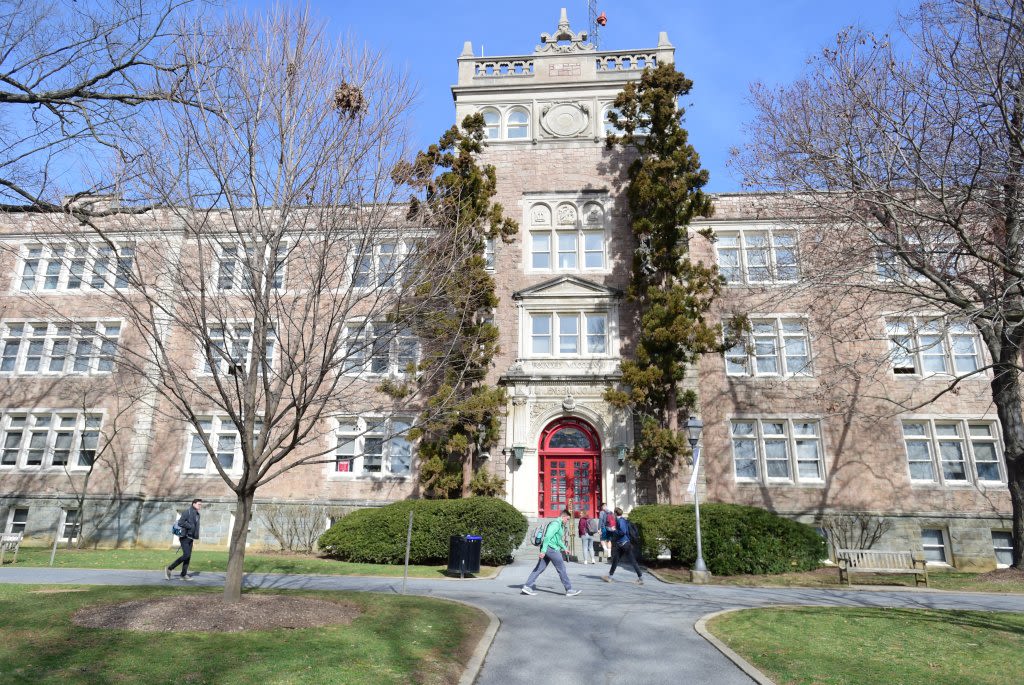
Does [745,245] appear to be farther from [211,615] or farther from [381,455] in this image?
[211,615]

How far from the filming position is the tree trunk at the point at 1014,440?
1630 cm

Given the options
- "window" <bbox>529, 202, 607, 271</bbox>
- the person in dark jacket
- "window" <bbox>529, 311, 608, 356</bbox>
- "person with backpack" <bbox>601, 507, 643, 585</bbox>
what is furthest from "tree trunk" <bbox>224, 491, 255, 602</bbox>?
"window" <bbox>529, 202, 607, 271</bbox>

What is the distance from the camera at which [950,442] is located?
21.5 metres

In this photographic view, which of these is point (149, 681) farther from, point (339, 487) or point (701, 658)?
point (339, 487)

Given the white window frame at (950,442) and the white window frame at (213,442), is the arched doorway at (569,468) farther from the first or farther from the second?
the white window frame at (213,442)

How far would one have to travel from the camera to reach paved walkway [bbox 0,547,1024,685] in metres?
7.53

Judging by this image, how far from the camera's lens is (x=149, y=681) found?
608cm

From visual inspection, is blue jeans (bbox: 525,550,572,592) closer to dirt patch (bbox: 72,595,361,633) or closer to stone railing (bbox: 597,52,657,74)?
dirt patch (bbox: 72,595,361,633)

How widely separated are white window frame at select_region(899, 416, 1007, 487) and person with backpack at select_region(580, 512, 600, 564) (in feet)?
36.9

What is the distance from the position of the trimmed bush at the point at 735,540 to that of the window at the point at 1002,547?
7.80 metres

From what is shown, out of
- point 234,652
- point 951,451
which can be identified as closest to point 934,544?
point 951,451

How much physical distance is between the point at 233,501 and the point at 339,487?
388 cm

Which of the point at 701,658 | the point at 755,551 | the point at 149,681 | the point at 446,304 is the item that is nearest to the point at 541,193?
the point at 446,304

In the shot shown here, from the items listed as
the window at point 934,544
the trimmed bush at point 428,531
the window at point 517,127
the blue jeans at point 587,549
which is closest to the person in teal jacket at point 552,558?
the trimmed bush at point 428,531
